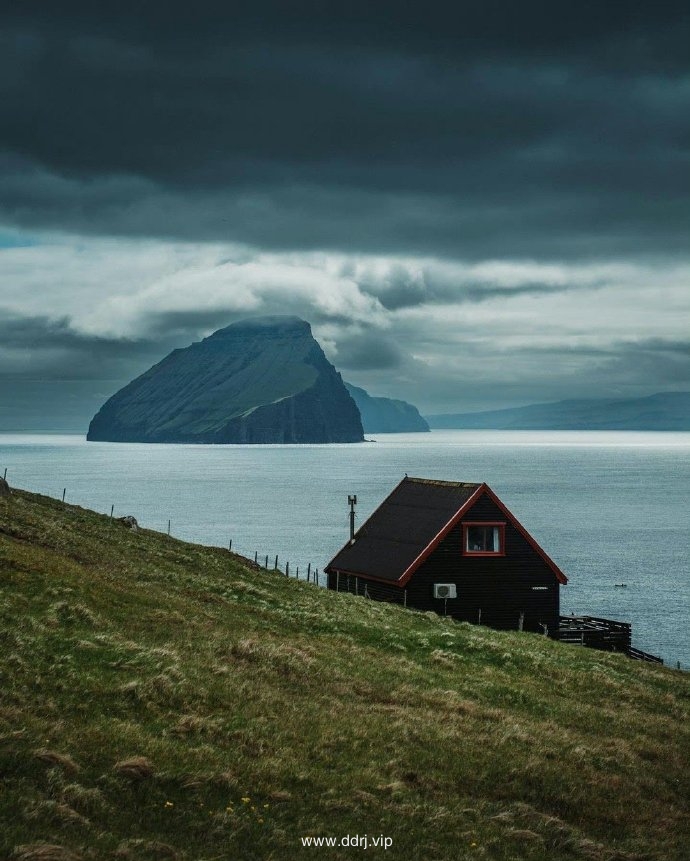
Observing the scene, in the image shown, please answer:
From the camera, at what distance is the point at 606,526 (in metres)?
154

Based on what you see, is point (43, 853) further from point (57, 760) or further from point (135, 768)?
point (135, 768)

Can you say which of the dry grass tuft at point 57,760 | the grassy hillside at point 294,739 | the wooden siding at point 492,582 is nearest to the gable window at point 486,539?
the wooden siding at point 492,582

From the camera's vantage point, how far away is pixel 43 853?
11.3m

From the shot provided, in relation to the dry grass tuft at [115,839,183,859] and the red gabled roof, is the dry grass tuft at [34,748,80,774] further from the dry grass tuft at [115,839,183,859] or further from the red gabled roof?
the red gabled roof

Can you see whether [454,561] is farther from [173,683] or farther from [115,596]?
[173,683]

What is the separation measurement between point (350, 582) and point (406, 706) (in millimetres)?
35840

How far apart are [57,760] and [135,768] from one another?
46.4 inches

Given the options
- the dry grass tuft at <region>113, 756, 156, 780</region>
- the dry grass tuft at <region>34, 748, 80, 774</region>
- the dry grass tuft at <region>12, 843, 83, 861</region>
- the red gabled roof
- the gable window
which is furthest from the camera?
the gable window

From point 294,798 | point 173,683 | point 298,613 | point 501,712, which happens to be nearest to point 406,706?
point 501,712

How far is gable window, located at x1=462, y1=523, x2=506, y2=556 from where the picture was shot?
53531mm

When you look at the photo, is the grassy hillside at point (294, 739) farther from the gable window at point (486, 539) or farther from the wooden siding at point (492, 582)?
the gable window at point (486, 539)

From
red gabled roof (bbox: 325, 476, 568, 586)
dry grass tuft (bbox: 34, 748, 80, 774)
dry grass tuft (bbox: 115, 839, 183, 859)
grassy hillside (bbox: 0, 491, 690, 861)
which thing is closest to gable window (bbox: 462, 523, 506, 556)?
red gabled roof (bbox: 325, 476, 568, 586)

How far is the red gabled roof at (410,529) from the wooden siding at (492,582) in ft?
1.63

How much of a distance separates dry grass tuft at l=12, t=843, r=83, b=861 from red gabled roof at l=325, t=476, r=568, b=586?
4098 cm
